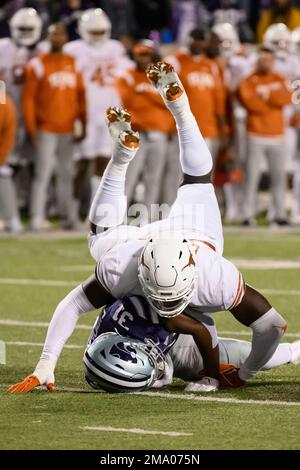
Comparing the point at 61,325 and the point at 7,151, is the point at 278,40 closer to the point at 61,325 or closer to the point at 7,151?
the point at 7,151

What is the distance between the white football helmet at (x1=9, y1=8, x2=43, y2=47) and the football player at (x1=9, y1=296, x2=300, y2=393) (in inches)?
306

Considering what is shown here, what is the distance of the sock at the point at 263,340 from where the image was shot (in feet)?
19.3

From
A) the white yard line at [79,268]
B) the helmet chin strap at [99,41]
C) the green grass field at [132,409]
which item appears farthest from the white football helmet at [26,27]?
the green grass field at [132,409]

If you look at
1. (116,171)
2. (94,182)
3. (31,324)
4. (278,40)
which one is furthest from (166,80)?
(278,40)

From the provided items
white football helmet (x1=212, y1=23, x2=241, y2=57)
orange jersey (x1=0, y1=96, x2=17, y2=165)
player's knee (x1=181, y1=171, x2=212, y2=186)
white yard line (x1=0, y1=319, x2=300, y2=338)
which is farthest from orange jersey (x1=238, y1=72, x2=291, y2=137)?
player's knee (x1=181, y1=171, x2=212, y2=186)

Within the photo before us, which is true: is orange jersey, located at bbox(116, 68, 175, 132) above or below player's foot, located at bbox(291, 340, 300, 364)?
below

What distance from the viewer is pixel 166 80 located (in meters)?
6.89

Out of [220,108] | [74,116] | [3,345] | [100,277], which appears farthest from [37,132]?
[100,277]

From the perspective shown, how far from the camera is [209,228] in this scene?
248 inches

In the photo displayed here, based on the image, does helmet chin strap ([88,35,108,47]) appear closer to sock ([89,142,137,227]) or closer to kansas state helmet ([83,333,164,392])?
sock ([89,142,137,227])

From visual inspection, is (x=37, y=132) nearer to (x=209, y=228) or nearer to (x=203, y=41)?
(x=203, y=41)

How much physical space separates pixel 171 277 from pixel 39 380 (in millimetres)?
791

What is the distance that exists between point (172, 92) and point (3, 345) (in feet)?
5.22

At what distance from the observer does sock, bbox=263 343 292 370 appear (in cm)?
632
